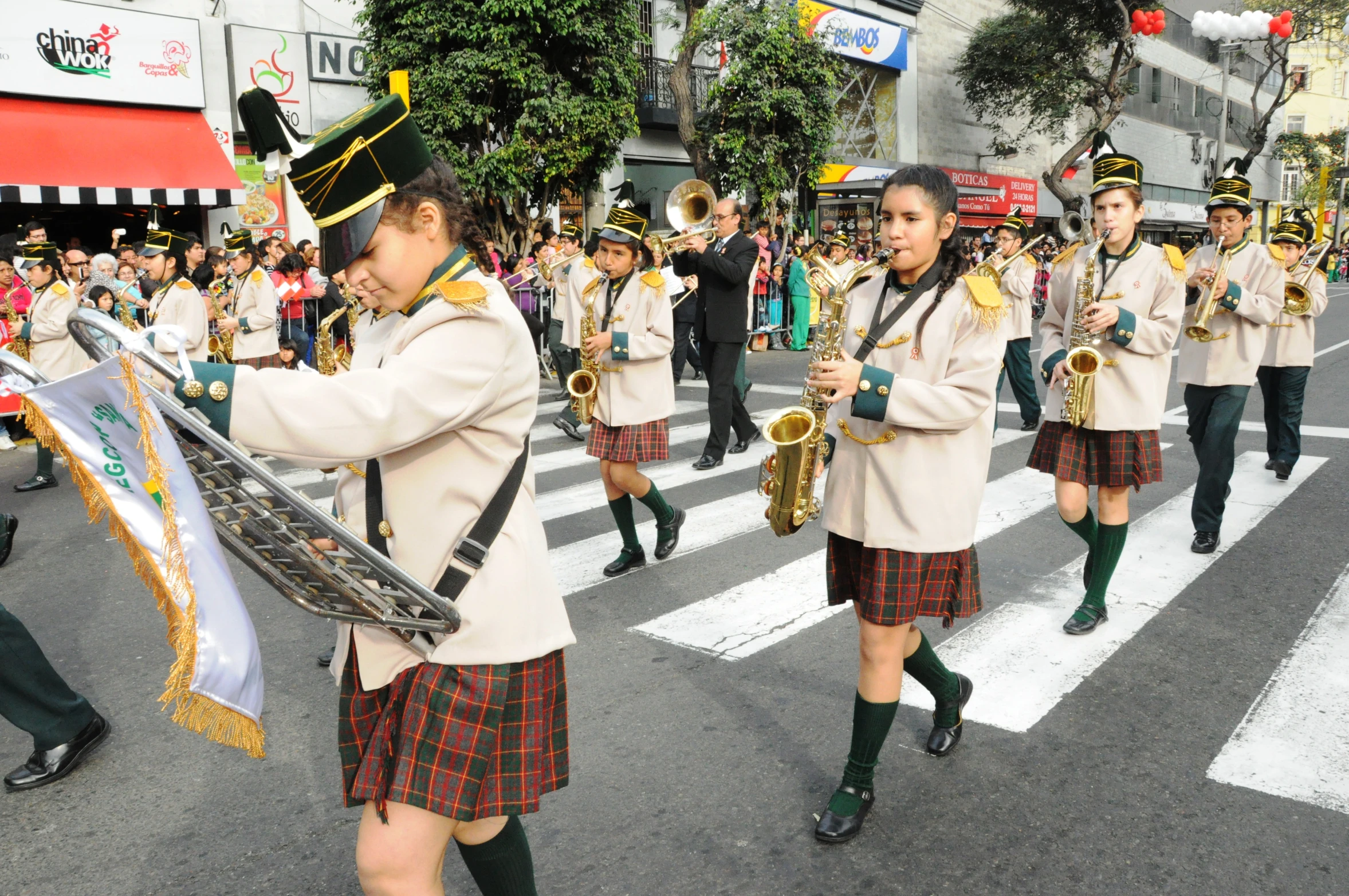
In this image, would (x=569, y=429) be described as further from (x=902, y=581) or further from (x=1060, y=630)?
(x=902, y=581)

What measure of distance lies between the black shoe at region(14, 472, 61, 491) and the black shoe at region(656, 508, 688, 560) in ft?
16.8

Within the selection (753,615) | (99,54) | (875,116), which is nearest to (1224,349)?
(753,615)

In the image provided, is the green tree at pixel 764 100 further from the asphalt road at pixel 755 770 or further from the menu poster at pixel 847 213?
the asphalt road at pixel 755 770

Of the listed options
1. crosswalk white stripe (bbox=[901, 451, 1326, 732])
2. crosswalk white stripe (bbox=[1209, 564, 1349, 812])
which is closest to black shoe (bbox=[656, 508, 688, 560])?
crosswalk white stripe (bbox=[901, 451, 1326, 732])

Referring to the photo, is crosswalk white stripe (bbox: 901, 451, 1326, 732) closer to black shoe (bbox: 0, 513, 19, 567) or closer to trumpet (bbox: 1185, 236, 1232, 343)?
trumpet (bbox: 1185, 236, 1232, 343)

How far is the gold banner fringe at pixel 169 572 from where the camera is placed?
1582mm

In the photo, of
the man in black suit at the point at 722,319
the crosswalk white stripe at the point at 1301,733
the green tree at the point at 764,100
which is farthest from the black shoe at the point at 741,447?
the green tree at the point at 764,100

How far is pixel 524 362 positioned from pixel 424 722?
0.72 meters

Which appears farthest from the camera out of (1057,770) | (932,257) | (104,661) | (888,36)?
(888,36)

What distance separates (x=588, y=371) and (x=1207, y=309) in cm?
368

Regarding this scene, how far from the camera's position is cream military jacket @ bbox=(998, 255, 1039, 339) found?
9344 mm

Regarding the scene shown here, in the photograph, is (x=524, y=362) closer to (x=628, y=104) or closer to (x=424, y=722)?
(x=424, y=722)

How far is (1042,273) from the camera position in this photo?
2447 cm

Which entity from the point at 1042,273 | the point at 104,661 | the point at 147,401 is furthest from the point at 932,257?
the point at 1042,273
